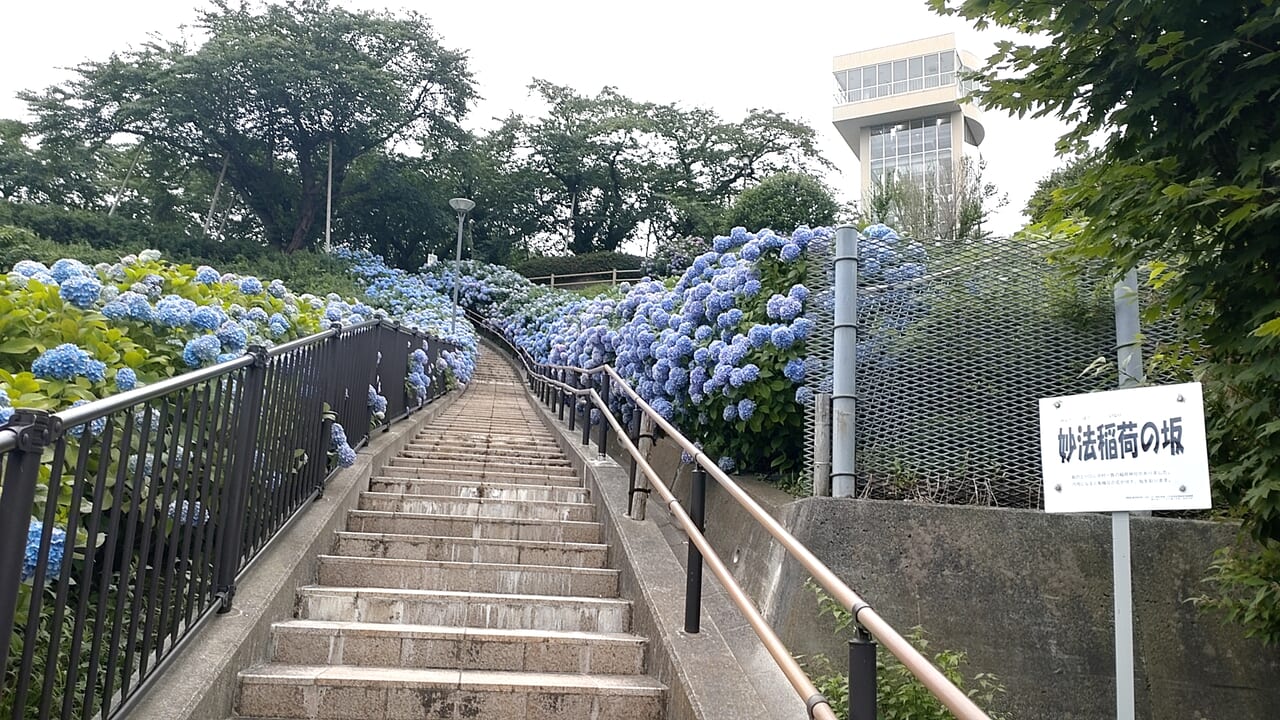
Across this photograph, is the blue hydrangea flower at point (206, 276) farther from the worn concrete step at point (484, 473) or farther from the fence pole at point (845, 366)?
the fence pole at point (845, 366)

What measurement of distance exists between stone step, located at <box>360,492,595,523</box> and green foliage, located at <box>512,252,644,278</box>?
28248 mm

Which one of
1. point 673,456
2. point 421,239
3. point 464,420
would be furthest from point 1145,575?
point 421,239

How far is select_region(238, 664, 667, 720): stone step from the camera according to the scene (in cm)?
306

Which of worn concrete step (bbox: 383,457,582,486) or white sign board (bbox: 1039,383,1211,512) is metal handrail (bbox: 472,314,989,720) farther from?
worn concrete step (bbox: 383,457,582,486)

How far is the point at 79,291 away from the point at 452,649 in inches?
79.0

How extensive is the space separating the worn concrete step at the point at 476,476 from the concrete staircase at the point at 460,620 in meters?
0.51

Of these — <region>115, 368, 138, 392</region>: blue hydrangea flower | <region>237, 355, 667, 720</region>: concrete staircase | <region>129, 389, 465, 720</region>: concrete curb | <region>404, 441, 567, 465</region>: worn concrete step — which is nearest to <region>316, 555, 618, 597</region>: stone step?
<region>237, 355, 667, 720</region>: concrete staircase

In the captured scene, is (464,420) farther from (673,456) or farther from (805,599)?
(805,599)

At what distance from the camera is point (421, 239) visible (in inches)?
1457

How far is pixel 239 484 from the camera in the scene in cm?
335

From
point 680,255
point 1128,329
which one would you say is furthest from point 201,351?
point 680,255

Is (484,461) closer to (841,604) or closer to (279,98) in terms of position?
(841,604)

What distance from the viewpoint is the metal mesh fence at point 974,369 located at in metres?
3.97

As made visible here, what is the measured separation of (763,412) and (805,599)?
4.60 ft
